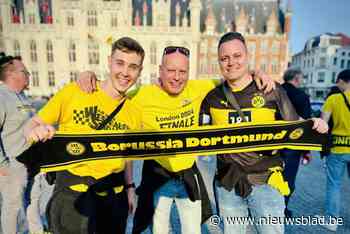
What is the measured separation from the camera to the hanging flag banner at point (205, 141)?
1919mm

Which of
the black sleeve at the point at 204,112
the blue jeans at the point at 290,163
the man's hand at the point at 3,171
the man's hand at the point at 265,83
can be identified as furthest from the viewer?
the blue jeans at the point at 290,163

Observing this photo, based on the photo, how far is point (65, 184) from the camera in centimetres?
175

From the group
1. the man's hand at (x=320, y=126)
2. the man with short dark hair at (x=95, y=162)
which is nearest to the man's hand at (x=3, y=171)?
the man with short dark hair at (x=95, y=162)

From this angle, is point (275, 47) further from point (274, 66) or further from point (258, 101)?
point (258, 101)

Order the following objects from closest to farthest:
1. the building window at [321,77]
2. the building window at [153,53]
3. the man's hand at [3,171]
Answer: the man's hand at [3,171] < the building window at [153,53] < the building window at [321,77]

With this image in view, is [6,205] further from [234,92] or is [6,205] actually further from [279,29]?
[279,29]

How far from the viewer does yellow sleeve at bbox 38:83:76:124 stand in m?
1.72

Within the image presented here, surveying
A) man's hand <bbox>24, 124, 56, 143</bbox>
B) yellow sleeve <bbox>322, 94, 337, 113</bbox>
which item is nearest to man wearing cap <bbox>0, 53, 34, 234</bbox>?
man's hand <bbox>24, 124, 56, 143</bbox>

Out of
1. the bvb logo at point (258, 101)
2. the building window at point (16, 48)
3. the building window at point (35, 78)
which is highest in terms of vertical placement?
the building window at point (16, 48)

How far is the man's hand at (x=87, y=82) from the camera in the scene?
185cm

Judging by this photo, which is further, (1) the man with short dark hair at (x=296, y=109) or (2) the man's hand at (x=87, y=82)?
(1) the man with short dark hair at (x=296, y=109)

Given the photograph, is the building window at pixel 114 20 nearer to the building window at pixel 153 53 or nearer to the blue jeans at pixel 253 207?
the building window at pixel 153 53

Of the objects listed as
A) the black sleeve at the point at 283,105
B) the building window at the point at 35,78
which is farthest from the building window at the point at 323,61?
the building window at the point at 35,78

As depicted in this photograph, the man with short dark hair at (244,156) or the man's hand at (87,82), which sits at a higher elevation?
the man's hand at (87,82)
